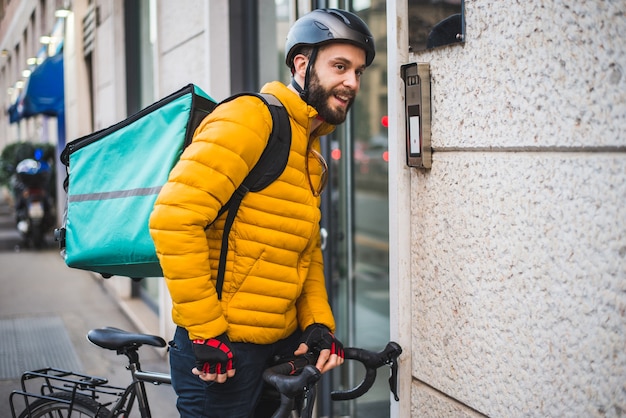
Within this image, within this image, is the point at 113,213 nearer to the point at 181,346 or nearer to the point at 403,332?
the point at 181,346

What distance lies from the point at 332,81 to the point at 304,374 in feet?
3.08

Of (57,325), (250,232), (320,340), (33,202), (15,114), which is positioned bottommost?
(57,325)

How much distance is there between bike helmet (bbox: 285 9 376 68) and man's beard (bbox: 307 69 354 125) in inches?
4.4

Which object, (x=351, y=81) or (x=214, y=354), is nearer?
(x=214, y=354)

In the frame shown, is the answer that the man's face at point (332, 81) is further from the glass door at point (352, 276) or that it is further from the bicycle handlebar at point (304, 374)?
the glass door at point (352, 276)

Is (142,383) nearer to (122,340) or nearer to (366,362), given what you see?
(122,340)

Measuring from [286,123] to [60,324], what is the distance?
5489 mm

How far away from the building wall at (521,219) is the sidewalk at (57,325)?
8.93 ft

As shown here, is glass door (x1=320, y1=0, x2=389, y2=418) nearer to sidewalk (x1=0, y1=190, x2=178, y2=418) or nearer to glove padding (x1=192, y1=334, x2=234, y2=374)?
sidewalk (x1=0, y1=190, x2=178, y2=418)

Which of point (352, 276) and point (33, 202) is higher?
point (33, 202)

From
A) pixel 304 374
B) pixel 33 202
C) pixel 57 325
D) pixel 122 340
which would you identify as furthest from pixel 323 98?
pixel 33 202

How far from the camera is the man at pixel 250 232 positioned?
84.3 inches

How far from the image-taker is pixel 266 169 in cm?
231

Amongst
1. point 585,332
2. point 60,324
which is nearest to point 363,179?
point 60,324
